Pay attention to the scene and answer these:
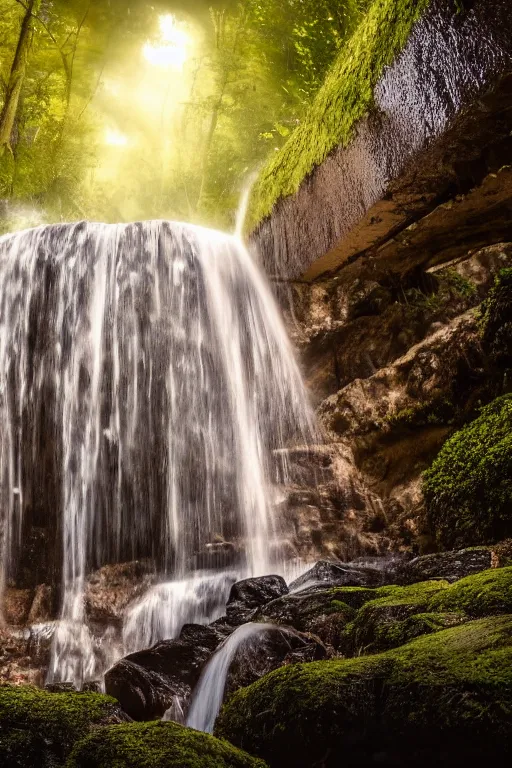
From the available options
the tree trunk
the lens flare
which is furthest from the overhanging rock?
the lens flare

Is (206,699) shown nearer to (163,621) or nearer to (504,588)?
(504,588)

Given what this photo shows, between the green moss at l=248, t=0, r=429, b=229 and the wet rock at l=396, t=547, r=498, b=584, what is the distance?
4.41m

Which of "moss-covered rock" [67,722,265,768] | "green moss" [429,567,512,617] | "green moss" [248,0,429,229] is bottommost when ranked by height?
"moss-covered rock" [67,722,265,768]

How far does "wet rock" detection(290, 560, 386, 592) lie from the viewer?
495cm

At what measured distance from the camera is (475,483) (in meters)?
5.57

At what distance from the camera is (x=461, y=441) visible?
632cm

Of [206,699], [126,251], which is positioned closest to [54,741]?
[206,699]

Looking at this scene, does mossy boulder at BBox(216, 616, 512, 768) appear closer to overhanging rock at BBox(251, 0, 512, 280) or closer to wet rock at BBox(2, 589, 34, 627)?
overhanging rock at BBox(251, 0, 512, 280)

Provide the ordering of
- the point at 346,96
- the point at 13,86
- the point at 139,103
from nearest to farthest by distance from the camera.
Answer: the point at 346,96 → the point at 13,86 → the point at 139,103

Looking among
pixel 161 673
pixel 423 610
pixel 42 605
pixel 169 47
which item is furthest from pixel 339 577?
pixel 169 47

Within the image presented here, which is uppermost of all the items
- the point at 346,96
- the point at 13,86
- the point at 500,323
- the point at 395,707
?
the point at 13,86

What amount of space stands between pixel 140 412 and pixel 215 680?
16.4 feet

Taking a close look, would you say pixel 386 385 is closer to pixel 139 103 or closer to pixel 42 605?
pixel 42 605

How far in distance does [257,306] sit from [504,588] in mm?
6570
